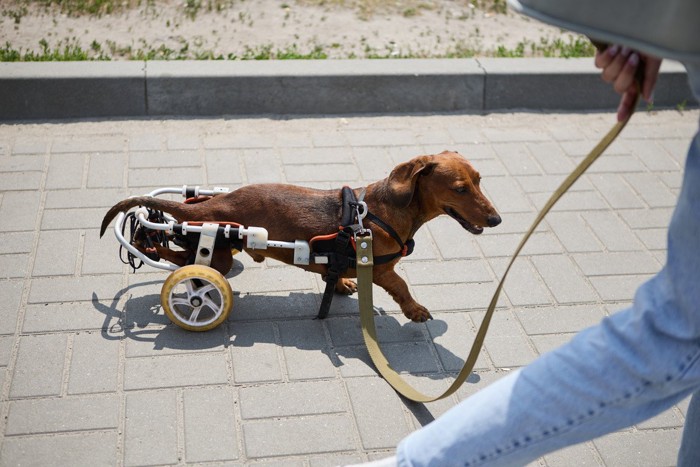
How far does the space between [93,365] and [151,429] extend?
49cm

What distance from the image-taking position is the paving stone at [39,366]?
10.9ft

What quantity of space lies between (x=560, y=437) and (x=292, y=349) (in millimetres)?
1800

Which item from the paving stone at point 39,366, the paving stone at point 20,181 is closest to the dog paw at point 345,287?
the paving stone at point 39,366

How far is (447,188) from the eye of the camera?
3527mm

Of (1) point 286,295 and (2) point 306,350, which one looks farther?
(1) point 286,295

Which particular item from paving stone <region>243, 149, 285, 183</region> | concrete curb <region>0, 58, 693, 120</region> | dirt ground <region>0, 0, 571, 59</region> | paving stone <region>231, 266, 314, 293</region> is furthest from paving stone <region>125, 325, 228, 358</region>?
dirt ground <region>0, 0, 571, 59</region>

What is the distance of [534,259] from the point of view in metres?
4.49

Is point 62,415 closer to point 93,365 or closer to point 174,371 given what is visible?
point 93,365

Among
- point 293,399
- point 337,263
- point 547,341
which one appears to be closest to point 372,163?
point 337,263

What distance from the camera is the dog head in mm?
3523

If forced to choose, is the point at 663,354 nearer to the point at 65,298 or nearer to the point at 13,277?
the point at 65,298

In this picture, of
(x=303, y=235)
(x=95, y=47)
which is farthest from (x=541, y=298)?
(x=95, y=47)

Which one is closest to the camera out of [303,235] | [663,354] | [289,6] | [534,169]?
[663,354]

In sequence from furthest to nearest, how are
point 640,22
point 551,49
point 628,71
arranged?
point 551,49, point 628,71, point 640,22
